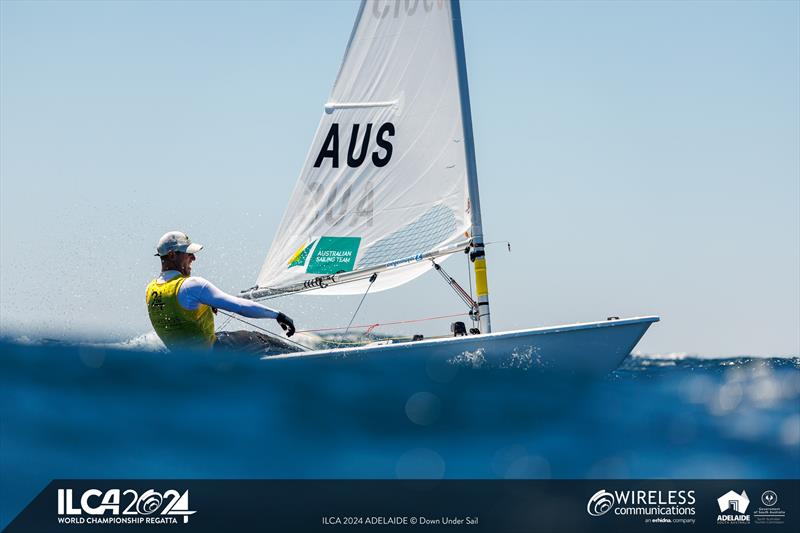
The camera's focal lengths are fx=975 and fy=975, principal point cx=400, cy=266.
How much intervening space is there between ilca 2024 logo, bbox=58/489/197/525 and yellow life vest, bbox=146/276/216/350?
11.4 feet

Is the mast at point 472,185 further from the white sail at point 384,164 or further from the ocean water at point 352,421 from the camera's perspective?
the ocean water at point 352,421

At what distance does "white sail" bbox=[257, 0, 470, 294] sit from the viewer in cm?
1319

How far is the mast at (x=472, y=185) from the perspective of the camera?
1238 centimetres

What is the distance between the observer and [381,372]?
10.5 meters

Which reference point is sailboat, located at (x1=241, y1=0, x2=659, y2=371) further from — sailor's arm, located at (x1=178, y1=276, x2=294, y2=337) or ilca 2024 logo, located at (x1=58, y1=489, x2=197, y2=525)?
ilca 2024 logo, located at (x1=58, y1=489, x2=197, y2=525)

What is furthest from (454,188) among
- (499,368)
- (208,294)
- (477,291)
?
(208,294)

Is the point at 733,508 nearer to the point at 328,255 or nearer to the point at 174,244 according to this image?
the point at 174,244

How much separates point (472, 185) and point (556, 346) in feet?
10.2

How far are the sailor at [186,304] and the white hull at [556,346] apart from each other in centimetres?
66

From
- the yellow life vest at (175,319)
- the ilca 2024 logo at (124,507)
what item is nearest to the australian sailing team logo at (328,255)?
the yellow life vest at (175,319)

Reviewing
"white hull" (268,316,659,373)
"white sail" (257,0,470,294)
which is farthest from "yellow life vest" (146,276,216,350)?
"white sail" (257,0,470,294)

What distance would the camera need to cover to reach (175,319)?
10477 mm

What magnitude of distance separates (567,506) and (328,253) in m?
7.32

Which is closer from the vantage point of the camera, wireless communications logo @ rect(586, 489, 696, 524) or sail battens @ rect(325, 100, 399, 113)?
wireless communications logo @ rect(586, 489, 696, 524)
